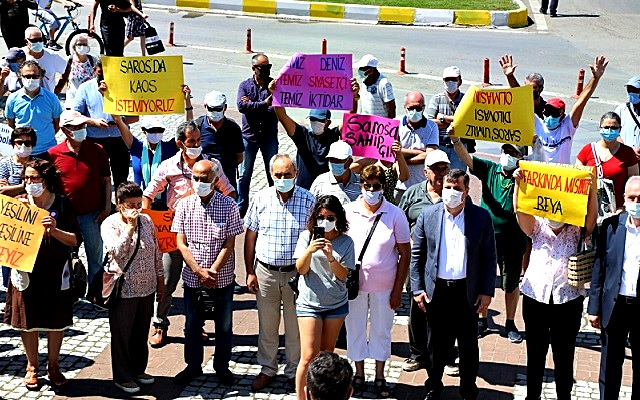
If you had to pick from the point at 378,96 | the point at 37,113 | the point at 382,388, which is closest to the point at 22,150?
the point at 37,113

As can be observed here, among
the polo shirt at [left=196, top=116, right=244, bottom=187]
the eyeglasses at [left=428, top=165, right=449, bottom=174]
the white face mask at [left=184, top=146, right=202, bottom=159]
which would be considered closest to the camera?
the eyeglasses at [left=428, top=165, right=449, bottom=174]

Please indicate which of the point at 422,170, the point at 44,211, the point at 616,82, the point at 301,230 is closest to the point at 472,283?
the point at 301,230

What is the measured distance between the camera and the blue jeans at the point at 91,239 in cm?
1009

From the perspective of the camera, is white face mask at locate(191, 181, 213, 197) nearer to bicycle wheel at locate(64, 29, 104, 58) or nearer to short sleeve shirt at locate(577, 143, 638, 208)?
short sleeve shirt at locate(577, 143, 638, 208)

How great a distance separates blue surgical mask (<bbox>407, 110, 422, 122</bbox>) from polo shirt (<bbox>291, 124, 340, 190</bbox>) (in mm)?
783

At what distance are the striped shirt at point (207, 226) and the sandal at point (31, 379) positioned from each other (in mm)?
1542

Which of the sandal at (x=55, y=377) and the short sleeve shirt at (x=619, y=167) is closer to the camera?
the sandal at (x=55, y=377)

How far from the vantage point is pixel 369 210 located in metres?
8.67

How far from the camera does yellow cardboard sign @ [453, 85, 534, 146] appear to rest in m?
9.41

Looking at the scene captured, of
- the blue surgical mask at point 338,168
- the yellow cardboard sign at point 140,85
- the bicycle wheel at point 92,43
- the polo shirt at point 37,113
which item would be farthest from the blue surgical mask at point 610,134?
the bicycle wheel at point 92,43

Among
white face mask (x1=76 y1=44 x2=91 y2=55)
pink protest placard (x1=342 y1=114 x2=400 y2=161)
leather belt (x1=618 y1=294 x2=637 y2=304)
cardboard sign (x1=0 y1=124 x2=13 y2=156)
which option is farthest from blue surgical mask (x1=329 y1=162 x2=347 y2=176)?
white face mask (x1=76 y1=44 x2=91 y2=55)

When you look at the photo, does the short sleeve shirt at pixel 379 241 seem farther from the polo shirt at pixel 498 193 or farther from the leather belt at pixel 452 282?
the polo shirt at pixel 498 193

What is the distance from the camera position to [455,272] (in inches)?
328

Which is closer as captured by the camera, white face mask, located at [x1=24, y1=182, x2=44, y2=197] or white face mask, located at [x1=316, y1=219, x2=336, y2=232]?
white face mask, located at [x1=316, y1=219, x2=336, y2=232]
